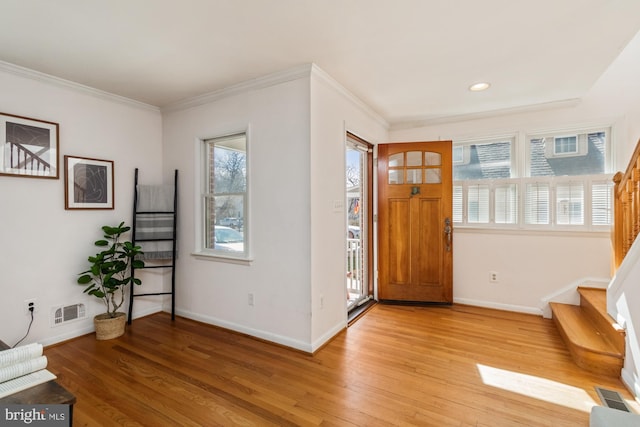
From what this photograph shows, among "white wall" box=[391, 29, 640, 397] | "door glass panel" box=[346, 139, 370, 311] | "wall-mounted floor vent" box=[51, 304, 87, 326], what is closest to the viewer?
"wall-mounted floor vent" box=[51, 304, 87, 326]

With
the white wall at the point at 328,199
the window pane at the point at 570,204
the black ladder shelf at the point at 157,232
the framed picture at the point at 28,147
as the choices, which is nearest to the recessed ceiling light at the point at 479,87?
the white wall at the point at 328,199

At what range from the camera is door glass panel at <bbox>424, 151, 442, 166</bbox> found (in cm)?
382

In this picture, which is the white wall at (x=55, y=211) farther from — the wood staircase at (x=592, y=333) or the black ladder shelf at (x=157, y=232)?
the wood staircase at (x=592, y=333)

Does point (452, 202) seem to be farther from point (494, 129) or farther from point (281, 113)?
point (281, 113)

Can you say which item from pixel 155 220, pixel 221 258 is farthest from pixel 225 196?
pixel 155 220

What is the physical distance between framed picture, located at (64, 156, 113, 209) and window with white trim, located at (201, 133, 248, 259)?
96 centimetres

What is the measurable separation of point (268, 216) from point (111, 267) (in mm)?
1663

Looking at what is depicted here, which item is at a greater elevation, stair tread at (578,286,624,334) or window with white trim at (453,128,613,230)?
window with white trim at (453,128,613,230)

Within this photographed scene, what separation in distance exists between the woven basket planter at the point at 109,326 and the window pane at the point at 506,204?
432 centimetres

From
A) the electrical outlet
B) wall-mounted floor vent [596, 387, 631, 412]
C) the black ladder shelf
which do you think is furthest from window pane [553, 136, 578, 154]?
the electrical outlet

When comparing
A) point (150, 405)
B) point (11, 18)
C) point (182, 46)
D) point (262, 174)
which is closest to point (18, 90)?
point (11, 18)

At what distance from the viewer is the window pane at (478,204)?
12.4ft

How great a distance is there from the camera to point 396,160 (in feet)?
13.0

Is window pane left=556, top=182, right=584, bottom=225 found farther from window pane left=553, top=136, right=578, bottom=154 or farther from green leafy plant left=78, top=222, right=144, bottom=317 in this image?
green leafy plant left=78, top=222, right=144, bottom=317
